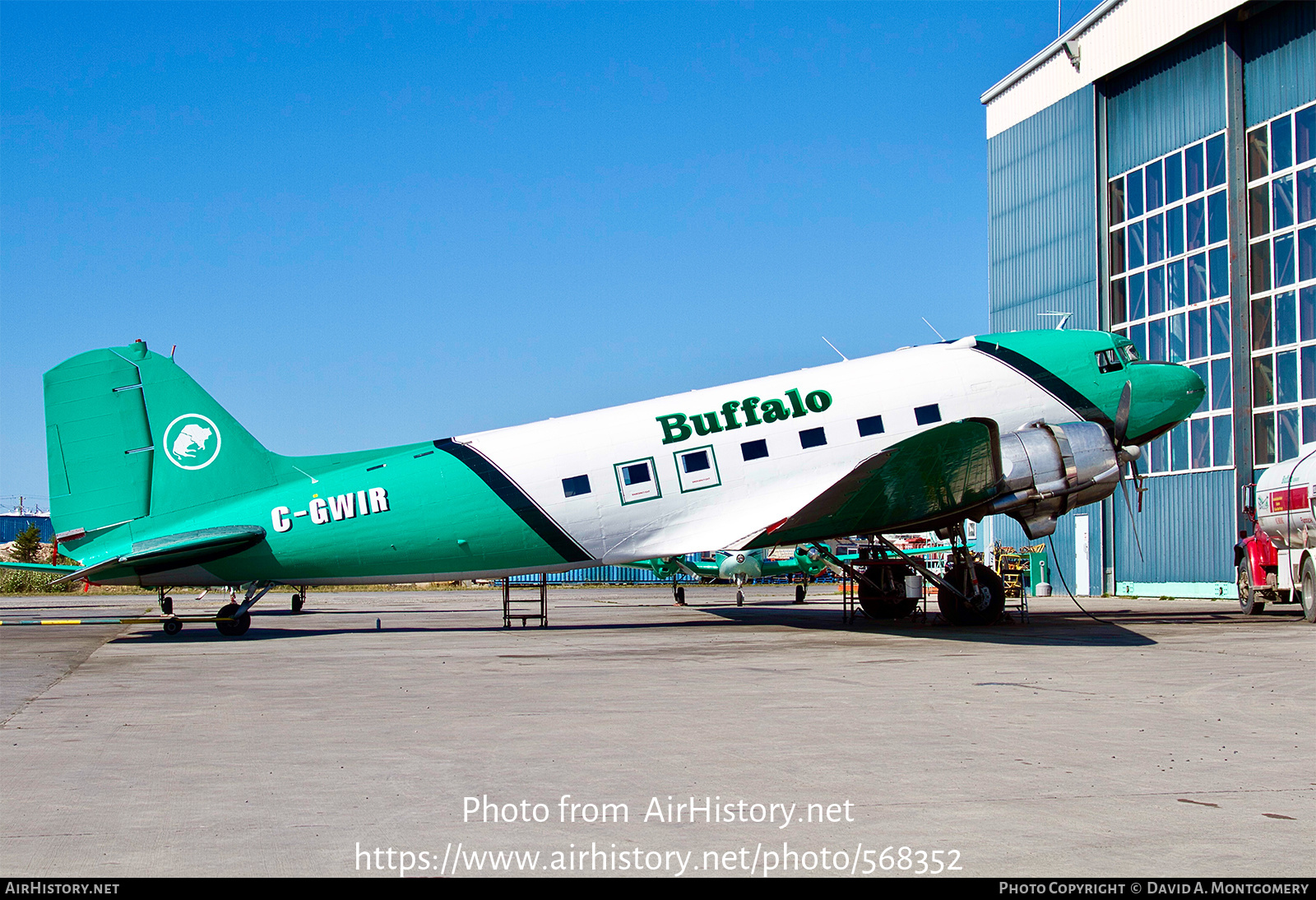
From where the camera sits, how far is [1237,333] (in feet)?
120

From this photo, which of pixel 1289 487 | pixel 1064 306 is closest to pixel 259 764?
pixel 1289 487

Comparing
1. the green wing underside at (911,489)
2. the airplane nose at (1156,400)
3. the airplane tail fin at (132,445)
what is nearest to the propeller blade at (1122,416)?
the airplane nose at (1156,400)

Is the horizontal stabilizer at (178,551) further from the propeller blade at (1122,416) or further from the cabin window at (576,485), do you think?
the propeller blade at (1122,416)

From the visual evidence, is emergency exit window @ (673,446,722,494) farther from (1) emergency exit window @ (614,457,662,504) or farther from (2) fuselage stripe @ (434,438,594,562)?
(2) fuselage stripe @ (434,438,594,562)

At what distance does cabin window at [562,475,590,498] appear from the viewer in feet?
68.1

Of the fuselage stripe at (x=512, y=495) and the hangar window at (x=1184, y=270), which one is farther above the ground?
the hangar window at (x=1184, y=270)

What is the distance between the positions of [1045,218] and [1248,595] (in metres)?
24.0

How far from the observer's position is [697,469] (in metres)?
21.2

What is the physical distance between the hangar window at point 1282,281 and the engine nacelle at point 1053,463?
1829cm

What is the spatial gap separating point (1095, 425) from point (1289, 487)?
6543 mm

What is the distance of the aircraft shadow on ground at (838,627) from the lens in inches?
770

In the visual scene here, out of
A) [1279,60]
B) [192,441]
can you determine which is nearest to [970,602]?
[192,441]

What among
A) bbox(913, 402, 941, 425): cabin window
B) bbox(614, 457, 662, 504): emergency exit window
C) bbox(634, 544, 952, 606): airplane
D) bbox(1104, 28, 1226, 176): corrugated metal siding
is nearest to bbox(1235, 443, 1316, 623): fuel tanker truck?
bbox(913, 402, 941, 425): cabin window

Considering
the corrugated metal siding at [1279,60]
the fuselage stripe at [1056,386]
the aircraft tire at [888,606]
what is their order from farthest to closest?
the corrugated metal siding at [1279,60], the aircraft tire at [888,606], the fuselage stripe at [1056,386]
